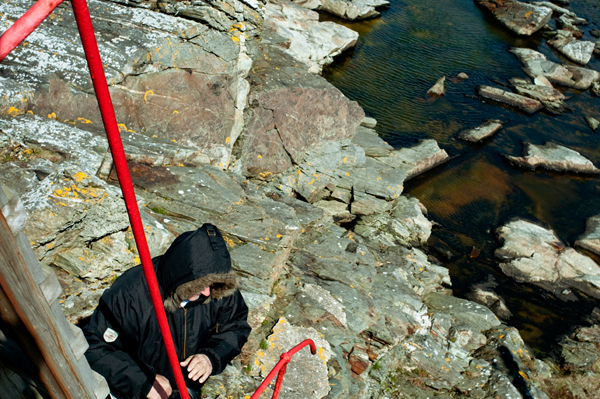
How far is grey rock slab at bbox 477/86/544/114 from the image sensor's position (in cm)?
1525

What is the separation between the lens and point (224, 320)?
11.2ft

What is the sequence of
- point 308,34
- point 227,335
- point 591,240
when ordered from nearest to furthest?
point 227,335
point 591,240
point 308,34

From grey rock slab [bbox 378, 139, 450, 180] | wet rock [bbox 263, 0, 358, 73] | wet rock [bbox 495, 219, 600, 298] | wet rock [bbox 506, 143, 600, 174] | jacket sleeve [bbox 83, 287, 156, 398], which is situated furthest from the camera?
wet rock [bbox 506, 143, 600, 174]

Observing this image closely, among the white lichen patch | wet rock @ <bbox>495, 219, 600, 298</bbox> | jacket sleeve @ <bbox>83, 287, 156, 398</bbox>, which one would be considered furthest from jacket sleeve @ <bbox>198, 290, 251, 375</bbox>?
wet rock @ <bbox>495, 219, 600, 298</bbox>

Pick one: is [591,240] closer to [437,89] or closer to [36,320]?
[437,89]

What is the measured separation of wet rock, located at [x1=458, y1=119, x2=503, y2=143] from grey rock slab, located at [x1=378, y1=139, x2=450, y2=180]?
4.85 ft

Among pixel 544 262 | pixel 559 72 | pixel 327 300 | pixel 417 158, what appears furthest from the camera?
pixel 559 72

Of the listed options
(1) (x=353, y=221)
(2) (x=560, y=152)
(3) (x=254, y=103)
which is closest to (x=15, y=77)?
(3) (x=254, y=103)

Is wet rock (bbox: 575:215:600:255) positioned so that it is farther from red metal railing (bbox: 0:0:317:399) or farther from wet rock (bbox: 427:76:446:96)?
red metal railing (bbox: 0:0:317:399)

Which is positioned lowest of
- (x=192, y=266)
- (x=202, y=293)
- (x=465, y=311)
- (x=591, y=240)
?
(x=591, y=240)

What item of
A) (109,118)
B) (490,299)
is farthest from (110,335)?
(490,299)

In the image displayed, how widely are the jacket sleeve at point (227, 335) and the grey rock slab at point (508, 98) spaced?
14410 millimetres

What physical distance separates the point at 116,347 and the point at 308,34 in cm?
1241

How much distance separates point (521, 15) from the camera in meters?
19.9
